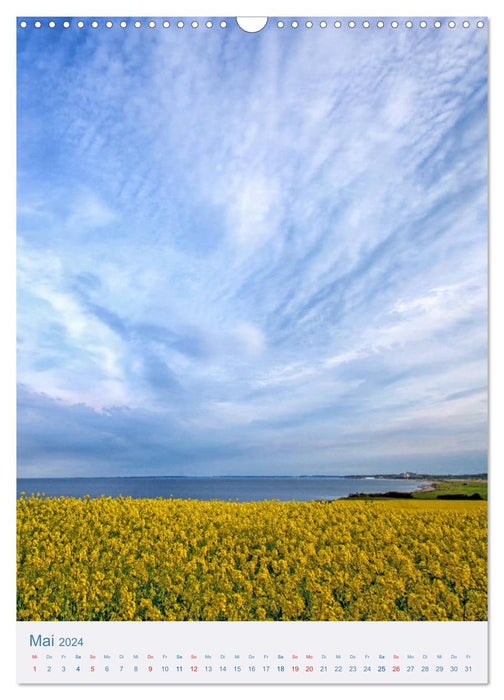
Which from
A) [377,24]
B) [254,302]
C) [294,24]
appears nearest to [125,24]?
[294,24]

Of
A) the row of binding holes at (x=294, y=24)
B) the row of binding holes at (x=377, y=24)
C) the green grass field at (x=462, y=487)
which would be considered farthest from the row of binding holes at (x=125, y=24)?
the green grass field at (x=462, y=487)

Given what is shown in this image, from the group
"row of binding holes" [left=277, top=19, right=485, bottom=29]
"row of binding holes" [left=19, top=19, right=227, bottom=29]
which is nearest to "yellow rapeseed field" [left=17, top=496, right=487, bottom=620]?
"row of binding holes" [left=277, top=19, right=485, bottom=29]

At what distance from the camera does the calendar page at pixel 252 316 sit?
337 cm

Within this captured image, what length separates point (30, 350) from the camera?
11.4 feet

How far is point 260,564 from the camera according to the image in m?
3.55

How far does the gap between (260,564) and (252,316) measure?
1.77 metres

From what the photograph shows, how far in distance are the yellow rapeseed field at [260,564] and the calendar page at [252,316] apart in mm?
17

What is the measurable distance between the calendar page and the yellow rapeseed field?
0.02m

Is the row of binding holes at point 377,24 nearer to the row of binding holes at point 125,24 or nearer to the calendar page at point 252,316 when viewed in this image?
the calendar page at point 252,316

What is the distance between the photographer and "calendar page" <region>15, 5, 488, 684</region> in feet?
11.0

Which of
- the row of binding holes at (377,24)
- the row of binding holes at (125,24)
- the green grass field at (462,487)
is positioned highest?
the row of binding holes at (125,24)

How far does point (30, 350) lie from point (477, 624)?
11.4ft

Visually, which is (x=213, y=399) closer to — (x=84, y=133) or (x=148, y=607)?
(x=148, y=607)

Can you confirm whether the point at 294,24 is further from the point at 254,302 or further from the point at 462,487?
the point at 462,487
